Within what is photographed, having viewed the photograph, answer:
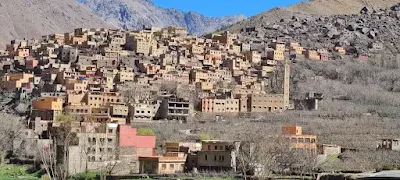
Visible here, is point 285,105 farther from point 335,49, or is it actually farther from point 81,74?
point 335,49

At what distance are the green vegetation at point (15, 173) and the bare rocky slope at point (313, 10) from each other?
8385 cm

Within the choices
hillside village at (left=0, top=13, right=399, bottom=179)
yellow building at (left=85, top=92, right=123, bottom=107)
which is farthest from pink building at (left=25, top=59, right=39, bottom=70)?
yellow building at (left=85, top=92, right=123, bottom=107)

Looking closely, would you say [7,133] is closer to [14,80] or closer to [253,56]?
[14,80]

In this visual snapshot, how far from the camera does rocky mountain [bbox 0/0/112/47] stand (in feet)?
513

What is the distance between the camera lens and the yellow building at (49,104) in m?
50.4

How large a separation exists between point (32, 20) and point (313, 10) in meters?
67.6

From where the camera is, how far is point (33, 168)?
35344 millimetres

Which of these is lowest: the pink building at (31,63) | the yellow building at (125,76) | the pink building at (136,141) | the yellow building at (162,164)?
the yellow building at (162,164)

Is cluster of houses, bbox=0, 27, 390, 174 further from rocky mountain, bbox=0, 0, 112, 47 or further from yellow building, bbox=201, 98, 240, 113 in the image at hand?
rocky mountain, bbox=0, 0, 112, 47

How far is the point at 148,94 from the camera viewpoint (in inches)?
2323

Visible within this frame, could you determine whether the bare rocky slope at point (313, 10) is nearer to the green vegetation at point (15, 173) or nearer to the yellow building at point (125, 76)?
the yellow building at point (125, 76)

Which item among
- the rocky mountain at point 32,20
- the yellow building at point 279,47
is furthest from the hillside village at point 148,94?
the rocky mountain at point 32,20

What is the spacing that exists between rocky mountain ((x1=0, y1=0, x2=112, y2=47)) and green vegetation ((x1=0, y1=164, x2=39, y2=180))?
336 ft

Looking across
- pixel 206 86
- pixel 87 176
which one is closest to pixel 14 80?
pixel 206 86
